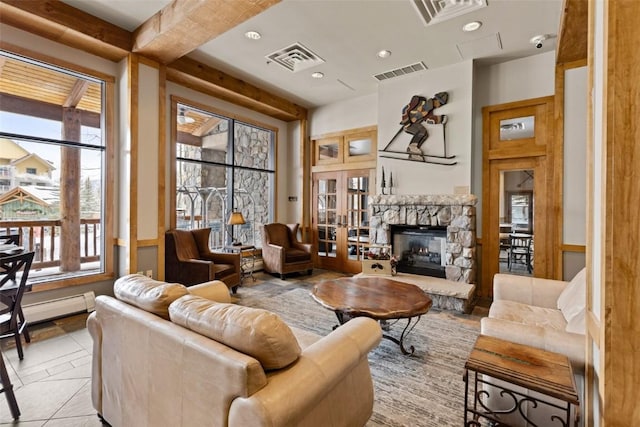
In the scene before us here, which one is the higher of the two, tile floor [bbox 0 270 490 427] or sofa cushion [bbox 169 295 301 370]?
sofa cushion [bbox 169 295 301 370]

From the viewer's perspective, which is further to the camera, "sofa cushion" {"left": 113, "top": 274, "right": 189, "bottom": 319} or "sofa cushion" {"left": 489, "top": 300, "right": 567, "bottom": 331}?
"sofa cushion" {"left": 489, "top": 300, "right": 567, "bottom": 331}

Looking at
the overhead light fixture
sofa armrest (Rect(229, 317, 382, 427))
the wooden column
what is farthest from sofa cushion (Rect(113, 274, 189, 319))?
the overhead light fixture

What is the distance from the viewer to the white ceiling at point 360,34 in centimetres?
306

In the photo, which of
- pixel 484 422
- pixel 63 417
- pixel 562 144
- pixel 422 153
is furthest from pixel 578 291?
pixel 63 417

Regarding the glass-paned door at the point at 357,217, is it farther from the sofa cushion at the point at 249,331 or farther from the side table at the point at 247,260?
the sofa cushion at the point at 249,331

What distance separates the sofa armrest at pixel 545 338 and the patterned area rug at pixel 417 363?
1.93 feet

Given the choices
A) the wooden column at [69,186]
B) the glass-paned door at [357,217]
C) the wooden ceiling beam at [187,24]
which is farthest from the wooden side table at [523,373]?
the wooden column at [69,186]

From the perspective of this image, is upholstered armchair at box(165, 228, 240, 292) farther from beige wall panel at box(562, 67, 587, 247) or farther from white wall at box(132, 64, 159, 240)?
beige wall panel at box(562, 67, 587, 247)

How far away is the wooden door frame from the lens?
3852 mm

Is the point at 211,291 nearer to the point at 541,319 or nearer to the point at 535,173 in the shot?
the point at 541,319

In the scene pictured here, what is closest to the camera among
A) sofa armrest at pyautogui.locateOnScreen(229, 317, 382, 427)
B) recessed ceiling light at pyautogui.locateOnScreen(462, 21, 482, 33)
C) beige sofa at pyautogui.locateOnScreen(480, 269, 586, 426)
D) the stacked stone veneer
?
sofa armrest at pyautogui.locateOnScreen(229, 317, 382, 427)

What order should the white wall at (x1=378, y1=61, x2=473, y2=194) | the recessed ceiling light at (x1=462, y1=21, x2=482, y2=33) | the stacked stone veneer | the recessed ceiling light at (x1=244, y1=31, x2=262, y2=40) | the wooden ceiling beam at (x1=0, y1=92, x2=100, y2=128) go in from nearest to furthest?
the wooden ceiling beam at (x1=0, y1=92, x2=100, y2=128) < the recessed ceiling light at (x1=462, y1=21, x2=482, y2=33) < the recessed ceiling light at (x1=244, y1=31, x2=262, y2=40) < the stacked stone veneer < the white wall at (x1=378, y1=61, x2=473, y2=194)

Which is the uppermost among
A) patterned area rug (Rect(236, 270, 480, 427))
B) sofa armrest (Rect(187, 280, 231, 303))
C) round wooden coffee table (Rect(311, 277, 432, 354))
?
sofa armrest (Rect(187, 280, 231, 303))

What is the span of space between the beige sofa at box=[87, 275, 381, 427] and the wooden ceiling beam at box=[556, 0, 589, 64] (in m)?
3.26
